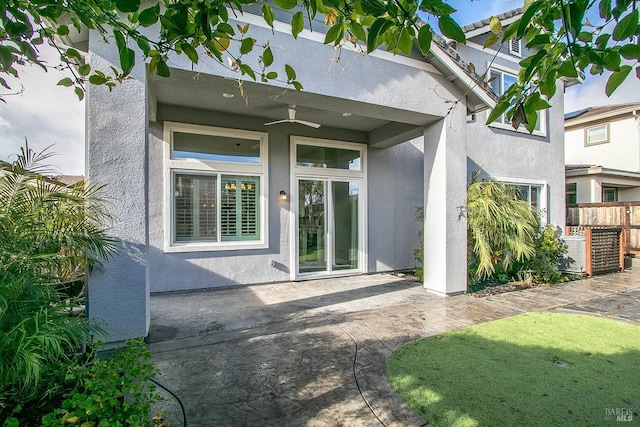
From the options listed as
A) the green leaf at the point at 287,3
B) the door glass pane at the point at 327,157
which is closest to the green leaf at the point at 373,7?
the green leaf at the point at 287,3

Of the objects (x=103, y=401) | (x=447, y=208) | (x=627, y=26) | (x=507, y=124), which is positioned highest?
(x=507, y=124)

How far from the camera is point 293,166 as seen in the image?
321 inches

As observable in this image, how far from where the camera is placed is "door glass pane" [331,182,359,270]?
8734 mm

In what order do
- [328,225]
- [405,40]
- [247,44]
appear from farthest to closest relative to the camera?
[328,225], [247,44], [405,40]

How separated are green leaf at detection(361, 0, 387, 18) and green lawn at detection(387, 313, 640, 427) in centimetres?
315

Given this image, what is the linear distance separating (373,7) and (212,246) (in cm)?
666

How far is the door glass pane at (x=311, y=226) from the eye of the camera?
8.31 metres

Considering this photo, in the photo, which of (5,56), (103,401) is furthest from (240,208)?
(103,401)

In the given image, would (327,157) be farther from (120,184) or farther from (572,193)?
(572,193)

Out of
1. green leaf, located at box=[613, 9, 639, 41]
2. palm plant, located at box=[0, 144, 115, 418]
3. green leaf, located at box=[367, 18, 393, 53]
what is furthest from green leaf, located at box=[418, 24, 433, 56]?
palm plant, located at box=[0, 144, 115, 418]

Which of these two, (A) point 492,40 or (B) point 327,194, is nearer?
(A) point 492,40

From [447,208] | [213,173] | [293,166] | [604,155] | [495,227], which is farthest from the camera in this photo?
[604,155]

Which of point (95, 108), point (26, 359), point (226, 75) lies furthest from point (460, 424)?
point (95, 108)

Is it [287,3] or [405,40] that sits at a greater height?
[287,3]
